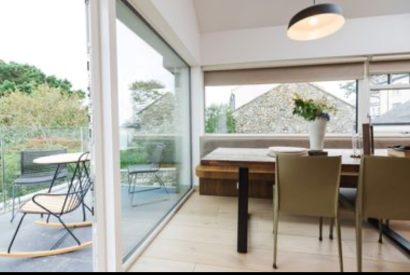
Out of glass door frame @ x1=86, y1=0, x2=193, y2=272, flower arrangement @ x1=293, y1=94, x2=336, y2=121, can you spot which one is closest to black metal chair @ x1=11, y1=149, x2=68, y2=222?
glass door frame @ x1=86, y1=0, x2=193, y2=272

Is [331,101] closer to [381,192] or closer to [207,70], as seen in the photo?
[207,70]

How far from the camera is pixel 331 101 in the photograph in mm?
3645

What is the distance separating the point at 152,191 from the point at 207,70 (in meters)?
2.25

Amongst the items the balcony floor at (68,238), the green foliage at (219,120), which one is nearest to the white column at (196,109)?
the green foliage at (219,120)

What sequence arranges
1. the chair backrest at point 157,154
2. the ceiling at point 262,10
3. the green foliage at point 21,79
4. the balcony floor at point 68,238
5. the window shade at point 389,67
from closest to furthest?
the green foliage at point 21,79 → the balcony floor at point 68,238 → the chair backrest at point 157,154 → the ceiling at point 262,10 → the window shade at point 389,67

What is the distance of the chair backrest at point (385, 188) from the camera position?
1572mm

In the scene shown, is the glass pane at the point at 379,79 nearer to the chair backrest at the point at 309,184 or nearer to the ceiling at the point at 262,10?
the ceiling at the point at 262,10

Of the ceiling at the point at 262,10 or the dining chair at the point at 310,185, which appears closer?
the dining chair at the point at 310,185

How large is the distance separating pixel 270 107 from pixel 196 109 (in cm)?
118

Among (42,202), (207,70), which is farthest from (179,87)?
(42,202)

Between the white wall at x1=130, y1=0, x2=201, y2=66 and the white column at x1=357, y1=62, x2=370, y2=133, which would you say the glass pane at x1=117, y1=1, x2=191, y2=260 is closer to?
the white wall at x1=130, y1=0, x2=201, y2=66

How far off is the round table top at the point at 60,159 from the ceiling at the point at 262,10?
2.62 meters

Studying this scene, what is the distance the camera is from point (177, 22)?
2.58 metres

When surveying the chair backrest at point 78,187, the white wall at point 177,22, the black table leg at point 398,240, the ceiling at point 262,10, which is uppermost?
the ceiling at point 262,10
